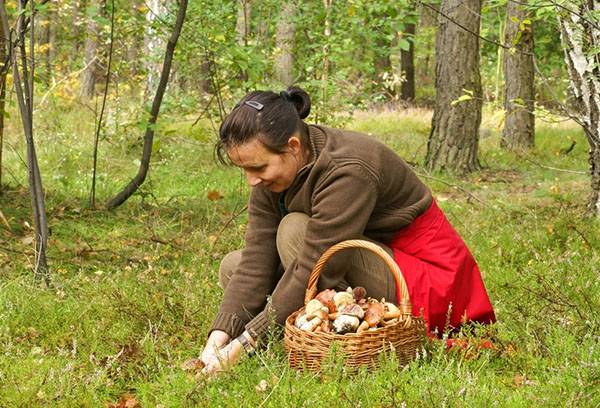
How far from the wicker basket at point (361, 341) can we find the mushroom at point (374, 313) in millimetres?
56

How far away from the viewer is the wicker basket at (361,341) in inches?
118

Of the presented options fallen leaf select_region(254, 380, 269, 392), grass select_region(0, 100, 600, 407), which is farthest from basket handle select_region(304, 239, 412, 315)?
fallen leaf select_region(254, 380, 269, 392)

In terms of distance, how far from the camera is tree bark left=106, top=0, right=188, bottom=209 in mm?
6223

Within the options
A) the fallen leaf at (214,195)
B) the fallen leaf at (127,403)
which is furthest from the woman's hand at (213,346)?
the fallen leaf at (214,195)

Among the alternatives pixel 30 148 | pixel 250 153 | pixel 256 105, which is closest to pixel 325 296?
pixel 250 153

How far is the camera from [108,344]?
372 cm

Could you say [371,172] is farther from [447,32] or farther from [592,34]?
[447,32]

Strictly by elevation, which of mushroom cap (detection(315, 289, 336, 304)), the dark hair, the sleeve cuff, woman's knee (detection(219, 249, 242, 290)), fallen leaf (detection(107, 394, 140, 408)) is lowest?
fallen leaf (detection(107, 394, 140, 408))

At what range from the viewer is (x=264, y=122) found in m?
3.29

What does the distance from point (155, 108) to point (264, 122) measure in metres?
→ 3.35

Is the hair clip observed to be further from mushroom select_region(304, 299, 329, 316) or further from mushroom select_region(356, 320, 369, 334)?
mushroom select_region(356, 320, 369, 334)

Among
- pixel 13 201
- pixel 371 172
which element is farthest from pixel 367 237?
pixel 13 201

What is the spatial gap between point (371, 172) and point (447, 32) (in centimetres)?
681

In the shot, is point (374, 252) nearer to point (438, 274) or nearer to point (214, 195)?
point (438, 274)
